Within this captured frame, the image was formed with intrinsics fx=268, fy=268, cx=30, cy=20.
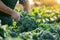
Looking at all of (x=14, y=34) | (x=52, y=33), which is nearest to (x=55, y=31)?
(x=52, y=33)

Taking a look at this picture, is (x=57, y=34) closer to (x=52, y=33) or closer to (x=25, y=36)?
(x=52, y=33)

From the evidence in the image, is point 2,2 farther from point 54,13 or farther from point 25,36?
point 54,13

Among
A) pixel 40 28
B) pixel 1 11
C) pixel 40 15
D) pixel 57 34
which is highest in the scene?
pixel 40 15

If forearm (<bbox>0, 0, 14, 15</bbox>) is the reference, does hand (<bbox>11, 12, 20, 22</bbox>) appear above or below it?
below

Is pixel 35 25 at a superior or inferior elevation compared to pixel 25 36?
superior

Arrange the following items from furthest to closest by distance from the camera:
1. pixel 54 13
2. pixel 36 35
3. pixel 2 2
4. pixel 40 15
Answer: pixel 54 13
pixel 40 15
pixel 2 2
pixel 36 35

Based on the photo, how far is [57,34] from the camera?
9.72 ft

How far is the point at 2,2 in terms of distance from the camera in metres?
3.23

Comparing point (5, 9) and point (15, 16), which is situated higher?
point (5, 9)

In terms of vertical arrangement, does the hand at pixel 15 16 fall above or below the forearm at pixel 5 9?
below

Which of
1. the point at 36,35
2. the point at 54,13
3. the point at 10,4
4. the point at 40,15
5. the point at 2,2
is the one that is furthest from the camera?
the point at 54,13

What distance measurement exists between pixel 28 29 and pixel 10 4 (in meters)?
0.42

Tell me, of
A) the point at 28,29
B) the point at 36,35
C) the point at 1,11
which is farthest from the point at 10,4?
the point at 36,35

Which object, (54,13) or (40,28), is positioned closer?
(40,28)
